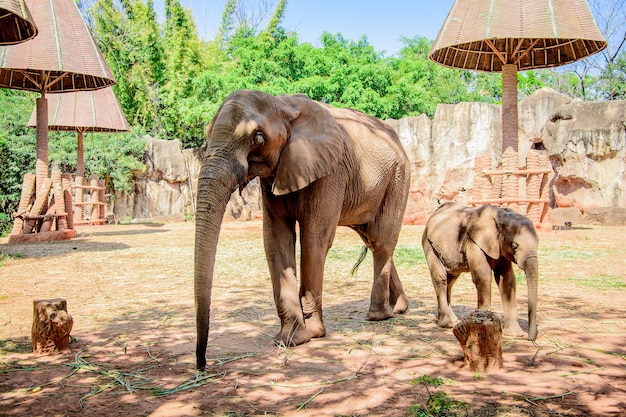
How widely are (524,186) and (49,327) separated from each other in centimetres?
1205

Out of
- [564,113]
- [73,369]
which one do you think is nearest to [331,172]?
[73,369]

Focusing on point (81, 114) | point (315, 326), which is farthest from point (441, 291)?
point (81, 114)

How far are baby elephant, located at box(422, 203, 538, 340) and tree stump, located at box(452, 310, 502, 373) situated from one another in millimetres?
836

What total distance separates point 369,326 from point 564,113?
1667 cm

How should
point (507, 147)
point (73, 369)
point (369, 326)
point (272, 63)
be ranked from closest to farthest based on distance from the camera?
point (73, 369), point (369, 326), point (507, 147), point (272, 63)

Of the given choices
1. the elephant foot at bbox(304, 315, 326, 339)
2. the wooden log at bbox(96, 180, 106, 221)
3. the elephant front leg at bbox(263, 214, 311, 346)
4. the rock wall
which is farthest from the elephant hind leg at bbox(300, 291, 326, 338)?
the wooden log at bbox(96, 180, 106, 221)

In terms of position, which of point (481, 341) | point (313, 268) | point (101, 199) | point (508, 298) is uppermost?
point (101, 199)

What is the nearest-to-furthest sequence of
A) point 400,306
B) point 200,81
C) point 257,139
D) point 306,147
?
1. point 257,139
2. point 306,147
3. point 400,306
4. point 200,81

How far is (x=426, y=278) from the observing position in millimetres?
7812

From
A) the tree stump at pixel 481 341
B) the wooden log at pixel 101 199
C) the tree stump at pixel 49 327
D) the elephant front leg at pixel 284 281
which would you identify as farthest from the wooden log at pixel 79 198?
the tree stump at pixel 481 341

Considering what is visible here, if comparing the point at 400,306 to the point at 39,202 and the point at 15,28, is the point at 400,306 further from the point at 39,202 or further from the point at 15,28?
the point at 39,202

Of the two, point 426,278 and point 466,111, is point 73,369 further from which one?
point 466,111

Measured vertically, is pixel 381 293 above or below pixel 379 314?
above

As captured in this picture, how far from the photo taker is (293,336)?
4254 millimetres
